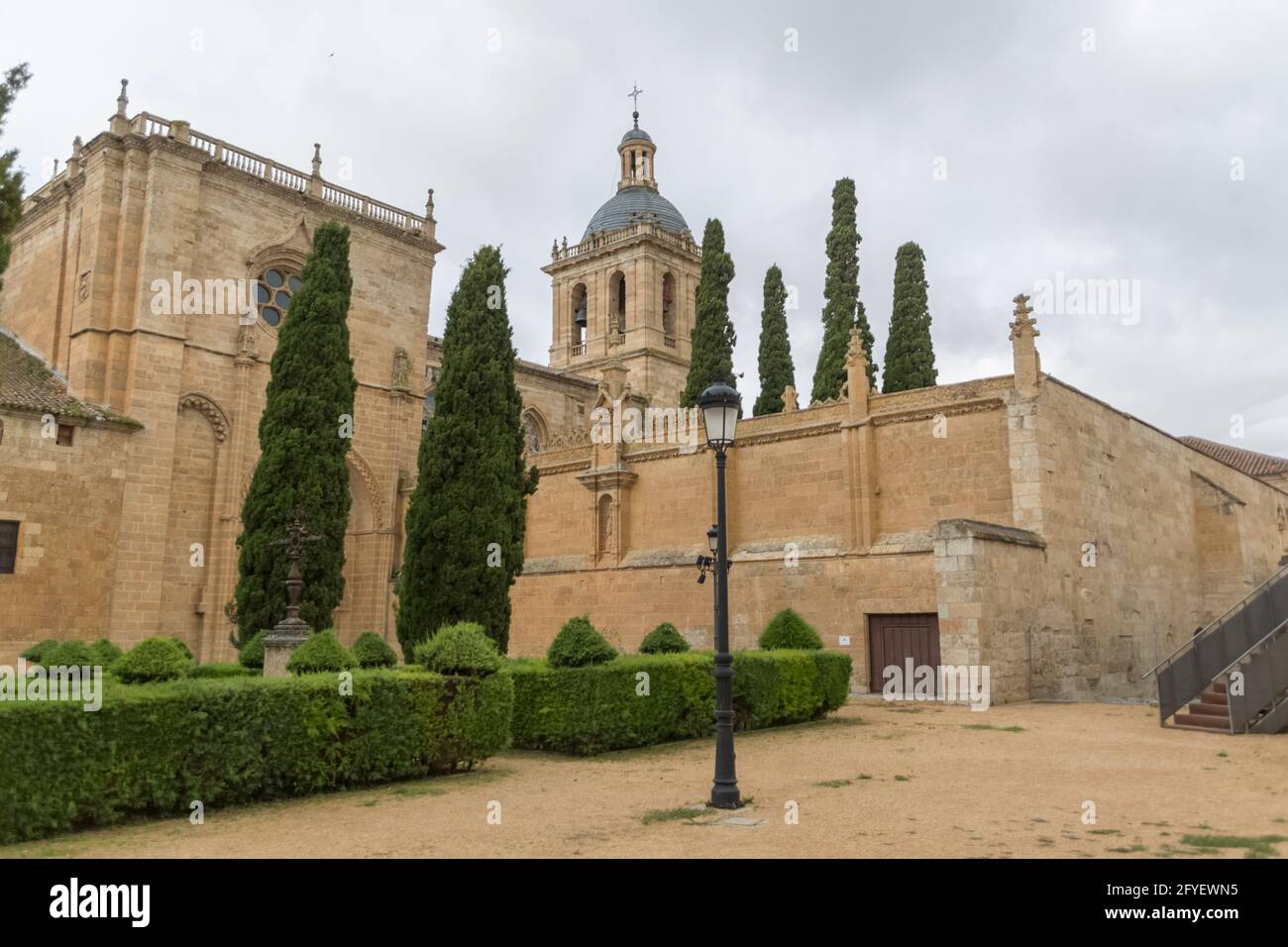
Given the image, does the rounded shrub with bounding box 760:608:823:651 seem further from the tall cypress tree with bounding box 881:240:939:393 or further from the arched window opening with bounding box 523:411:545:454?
the arched window opening with bounding box 523:411:545:454

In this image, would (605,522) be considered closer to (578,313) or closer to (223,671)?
(223,671)

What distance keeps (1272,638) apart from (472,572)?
557 inches

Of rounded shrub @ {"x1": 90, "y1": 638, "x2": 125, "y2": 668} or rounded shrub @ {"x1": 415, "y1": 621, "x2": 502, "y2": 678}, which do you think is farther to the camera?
rounded shrub @ {"x1": 90, "y1": 638, "x2": 125, "y2": 668}

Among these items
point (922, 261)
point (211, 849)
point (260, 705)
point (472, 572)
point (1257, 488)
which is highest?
point (922, 261)

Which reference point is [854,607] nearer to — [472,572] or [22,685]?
[472,572]

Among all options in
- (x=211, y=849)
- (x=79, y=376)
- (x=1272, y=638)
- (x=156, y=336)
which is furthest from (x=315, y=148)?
(x=1272, y=638)

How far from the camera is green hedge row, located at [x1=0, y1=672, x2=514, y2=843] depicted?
7957 millimetres

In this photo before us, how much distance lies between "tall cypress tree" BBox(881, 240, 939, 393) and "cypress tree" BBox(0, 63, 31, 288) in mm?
25418

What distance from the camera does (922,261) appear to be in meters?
32.3

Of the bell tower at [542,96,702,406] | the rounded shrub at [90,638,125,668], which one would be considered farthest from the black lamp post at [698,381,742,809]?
the bell tower at [542,96,702,406]

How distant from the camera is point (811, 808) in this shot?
891 centimetres

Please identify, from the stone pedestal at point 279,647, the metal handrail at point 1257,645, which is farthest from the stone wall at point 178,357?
the metal handrail at point 1257,645

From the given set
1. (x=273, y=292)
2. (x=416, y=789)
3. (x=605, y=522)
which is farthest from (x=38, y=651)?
(x=605, y=522)

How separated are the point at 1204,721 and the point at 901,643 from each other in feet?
26.5
